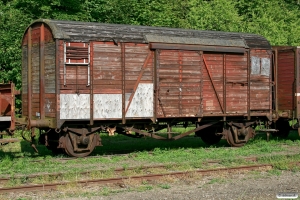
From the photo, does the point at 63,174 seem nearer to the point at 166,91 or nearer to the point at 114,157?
the point at 114,157

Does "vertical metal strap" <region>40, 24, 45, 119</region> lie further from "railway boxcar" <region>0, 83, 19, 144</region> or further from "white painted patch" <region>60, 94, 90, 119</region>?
"railway boxcar" <region>0, 83, 19, 144</region>

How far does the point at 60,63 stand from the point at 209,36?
5.56 m

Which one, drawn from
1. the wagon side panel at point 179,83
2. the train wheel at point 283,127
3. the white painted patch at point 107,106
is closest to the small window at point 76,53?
the white painted patch at point 107,106

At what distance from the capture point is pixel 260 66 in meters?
18.5

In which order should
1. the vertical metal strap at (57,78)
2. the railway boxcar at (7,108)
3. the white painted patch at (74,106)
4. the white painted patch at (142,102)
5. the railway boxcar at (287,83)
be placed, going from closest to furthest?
the railway boxcar at (7,108) < the vertical metal strap at (57,78) < the white painted patch at (74,106) < the white painted patch at (142,102) < the railway boxcar at (287,83)

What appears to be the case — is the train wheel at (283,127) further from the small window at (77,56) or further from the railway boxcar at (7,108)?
the railway boxcar at (7,108)

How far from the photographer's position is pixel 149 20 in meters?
31.0

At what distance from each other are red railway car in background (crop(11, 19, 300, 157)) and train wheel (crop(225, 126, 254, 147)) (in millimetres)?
35

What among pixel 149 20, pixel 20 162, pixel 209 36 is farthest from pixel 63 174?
pixel 149 20

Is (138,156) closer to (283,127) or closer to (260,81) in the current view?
(260,81)

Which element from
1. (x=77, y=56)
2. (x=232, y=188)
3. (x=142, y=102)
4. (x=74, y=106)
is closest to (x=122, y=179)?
(x=232, y=188)

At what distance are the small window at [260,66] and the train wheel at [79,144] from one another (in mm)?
6568

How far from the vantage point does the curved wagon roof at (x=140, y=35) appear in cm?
1482

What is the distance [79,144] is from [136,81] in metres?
2.61
